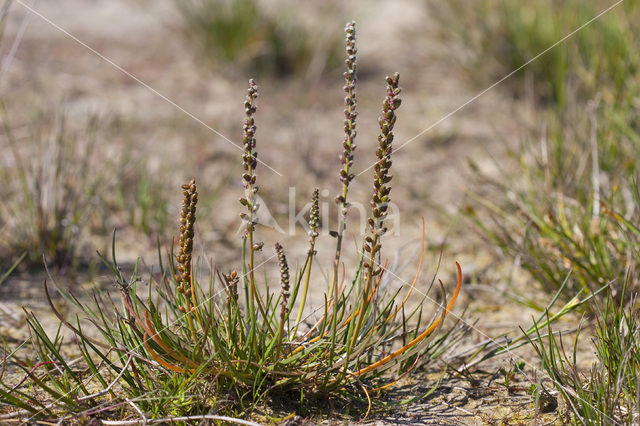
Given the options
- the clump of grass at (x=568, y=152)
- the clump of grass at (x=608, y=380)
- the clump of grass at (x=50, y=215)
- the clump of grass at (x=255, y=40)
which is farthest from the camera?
the clump of grass at (x=255, y=40)

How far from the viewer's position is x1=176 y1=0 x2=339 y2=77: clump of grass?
486 cm

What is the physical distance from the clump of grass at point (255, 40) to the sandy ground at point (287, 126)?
12 cm

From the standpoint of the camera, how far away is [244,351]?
5.59 feet

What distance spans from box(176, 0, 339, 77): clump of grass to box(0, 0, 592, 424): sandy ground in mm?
117

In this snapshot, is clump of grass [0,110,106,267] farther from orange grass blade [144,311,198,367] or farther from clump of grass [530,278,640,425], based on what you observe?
clump of grass [530,278,640,425]

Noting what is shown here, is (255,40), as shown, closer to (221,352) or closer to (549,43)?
(549,43)

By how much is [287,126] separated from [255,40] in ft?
3.26

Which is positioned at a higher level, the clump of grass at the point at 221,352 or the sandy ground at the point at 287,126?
the sandy ground at the point at 287,126

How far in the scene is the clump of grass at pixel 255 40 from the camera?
4859mm

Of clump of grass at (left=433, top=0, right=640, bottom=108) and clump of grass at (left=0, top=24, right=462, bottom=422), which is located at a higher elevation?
clump of grass at (left=433, top=0, right=640, bottom=108)

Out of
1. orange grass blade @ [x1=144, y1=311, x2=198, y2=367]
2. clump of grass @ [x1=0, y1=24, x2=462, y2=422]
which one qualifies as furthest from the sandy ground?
orange grass blade @ [x1=144, y1=311, x2=198, y2=367]

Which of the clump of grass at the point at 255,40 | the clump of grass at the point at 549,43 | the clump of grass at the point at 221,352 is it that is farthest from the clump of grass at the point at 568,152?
the clump of grass at the point at 255,40

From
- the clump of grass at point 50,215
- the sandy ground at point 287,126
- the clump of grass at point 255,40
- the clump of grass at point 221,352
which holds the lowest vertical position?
the clump of grass at point 221,352

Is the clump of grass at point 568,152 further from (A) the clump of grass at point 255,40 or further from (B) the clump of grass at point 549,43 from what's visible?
(A) the clump of grass at point 255,40
